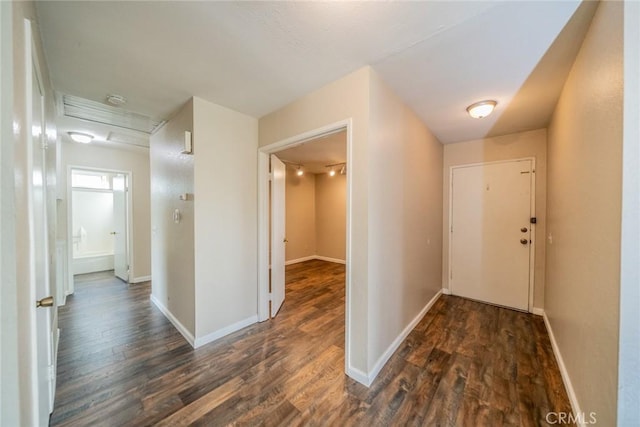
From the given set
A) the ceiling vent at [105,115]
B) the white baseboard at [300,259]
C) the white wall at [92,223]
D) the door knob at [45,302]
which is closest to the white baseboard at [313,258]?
the white baseboard at [300,259]

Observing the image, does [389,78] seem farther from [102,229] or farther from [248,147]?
[102,229]

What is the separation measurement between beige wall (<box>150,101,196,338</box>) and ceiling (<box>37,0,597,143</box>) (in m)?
0.52

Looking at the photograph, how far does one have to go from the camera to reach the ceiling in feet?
4.15

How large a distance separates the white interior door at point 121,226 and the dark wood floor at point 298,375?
1572 mm

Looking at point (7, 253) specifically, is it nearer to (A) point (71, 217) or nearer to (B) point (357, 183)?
(B) point (357, 183)

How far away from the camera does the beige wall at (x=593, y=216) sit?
1068 millimetres

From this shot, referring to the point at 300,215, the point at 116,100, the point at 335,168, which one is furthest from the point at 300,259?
the point at 116,100

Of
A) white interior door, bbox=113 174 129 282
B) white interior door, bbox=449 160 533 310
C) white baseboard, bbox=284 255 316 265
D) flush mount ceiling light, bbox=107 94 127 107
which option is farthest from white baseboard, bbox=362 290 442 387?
white interior door, bbox=113 174 129 282

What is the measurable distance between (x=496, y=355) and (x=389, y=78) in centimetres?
271

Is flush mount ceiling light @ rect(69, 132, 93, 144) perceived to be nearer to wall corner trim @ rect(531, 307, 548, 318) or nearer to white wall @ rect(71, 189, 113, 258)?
white wall @ rect(71, 189, 113, 258)

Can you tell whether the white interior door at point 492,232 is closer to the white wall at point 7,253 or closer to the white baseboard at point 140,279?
the white wall at point 7,253

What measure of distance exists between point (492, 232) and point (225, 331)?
382 cm

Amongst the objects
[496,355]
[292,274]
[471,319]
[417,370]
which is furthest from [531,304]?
[292,274]

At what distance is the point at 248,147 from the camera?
2.68 m
